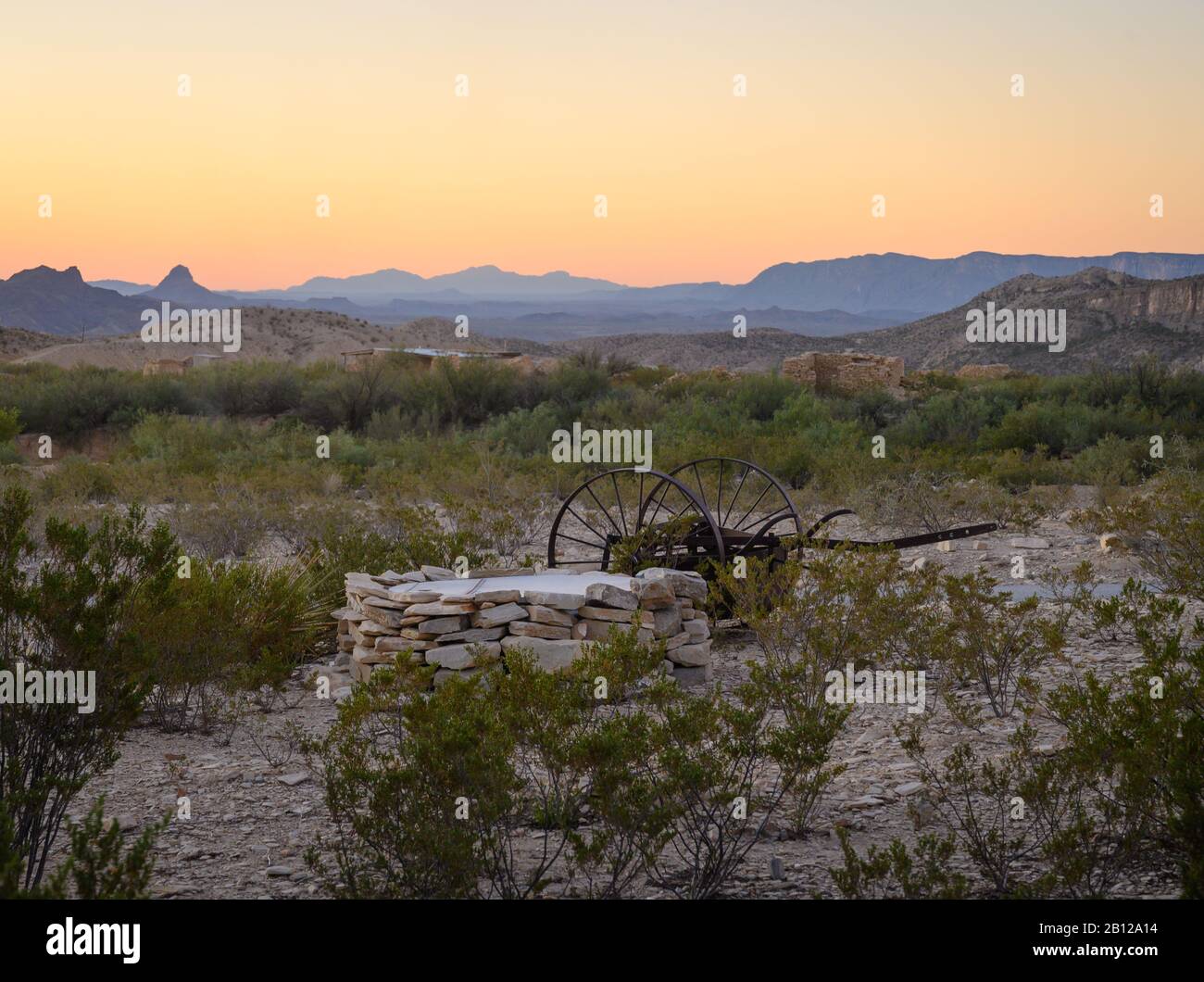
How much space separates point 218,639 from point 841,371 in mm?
22623

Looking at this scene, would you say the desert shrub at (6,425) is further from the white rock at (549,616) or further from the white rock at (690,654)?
the white rock at (690,654)

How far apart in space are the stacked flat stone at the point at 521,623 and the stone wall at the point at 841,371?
19.8m

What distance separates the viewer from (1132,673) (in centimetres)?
432

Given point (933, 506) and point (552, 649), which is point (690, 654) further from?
point (933, 506)

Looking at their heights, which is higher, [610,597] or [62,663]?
[62,663]

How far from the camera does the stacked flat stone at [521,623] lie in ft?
20.9

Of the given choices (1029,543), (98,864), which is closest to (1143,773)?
(98,864)

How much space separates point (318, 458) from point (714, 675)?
1082 centimetres

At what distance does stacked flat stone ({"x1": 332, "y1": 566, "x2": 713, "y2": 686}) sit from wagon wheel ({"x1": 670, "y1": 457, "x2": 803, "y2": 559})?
1.04 metres

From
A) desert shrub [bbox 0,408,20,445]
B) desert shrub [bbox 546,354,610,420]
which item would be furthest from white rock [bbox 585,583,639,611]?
desert shrub [bbox 546,354,610,420]

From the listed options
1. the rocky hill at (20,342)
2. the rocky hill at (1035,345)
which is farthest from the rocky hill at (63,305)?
the rocky hill at (1035,345)

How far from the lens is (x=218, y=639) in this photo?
238 inches
